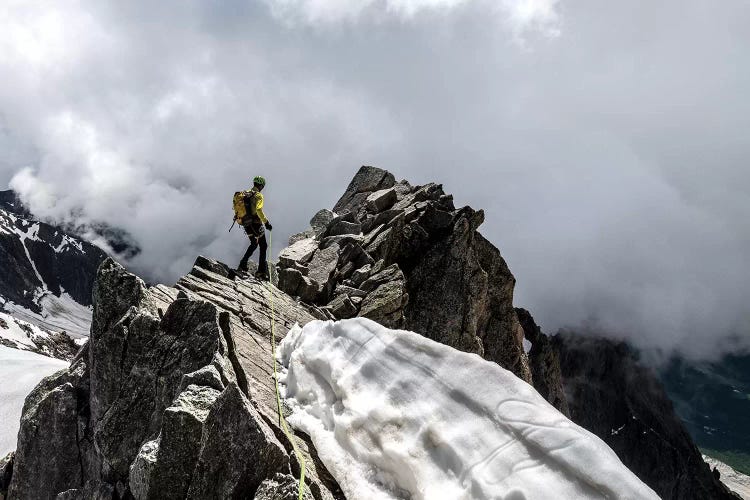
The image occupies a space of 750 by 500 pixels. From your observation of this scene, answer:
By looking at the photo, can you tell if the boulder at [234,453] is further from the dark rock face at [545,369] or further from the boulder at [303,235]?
the dark rock face at [545,369]

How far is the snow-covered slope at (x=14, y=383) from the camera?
87537mm

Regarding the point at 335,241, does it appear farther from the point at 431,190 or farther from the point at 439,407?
the point at 439,407

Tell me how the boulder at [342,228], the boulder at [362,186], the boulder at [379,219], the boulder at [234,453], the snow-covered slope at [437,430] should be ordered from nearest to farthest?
the snow-covered slope at [437,430] < the boulder at [234,453] < the boulder at [379,219] < the boulder at [342,228] < the boulder at [362,186]

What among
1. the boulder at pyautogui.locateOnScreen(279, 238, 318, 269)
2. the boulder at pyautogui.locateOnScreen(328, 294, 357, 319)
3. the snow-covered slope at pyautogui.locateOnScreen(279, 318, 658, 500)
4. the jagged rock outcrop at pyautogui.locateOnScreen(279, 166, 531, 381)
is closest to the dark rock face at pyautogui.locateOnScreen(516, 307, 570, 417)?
the jagged rock outcrop at pyautogui.locateOnScreen(279, 166, 531, 381)

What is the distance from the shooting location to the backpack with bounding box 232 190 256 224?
88.6 feet

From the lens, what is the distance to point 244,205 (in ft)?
89.1

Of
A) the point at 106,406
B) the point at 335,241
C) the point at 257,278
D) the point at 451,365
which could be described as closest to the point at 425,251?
the point at 335,241

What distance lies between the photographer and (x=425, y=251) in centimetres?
3866

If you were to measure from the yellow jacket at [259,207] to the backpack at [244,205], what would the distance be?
12cm

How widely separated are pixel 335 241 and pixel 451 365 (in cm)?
2874

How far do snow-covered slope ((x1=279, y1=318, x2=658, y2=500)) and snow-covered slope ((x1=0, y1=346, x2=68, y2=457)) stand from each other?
314 ft

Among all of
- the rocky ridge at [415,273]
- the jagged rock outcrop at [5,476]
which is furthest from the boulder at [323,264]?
the jagged rock outcrop at [5,476]

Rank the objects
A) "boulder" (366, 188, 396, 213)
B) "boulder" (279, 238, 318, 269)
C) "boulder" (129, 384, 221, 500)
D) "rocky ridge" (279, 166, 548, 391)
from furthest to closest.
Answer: "boulder" (366, 188, 396, 213)
"boulder" (279, 238, 318, 269)
"rocky ridge" (279, 166, 548, 391)
"boulder" (129, 384, 221, 500)

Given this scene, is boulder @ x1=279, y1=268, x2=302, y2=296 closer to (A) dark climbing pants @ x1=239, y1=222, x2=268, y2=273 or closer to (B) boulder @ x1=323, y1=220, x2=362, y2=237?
(A) dark climbing pants @ x1=239, y1=222, x2=268, y2=273
